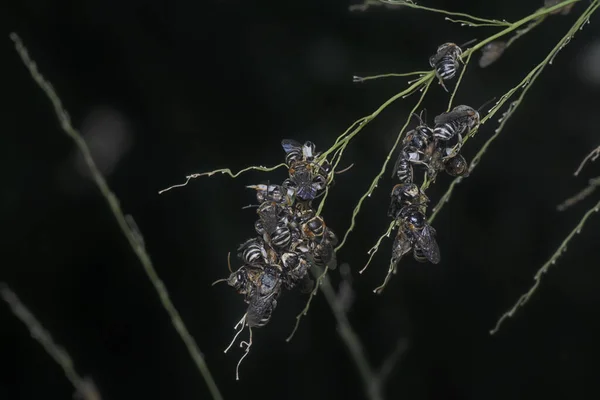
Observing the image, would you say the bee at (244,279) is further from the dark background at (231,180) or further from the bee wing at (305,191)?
the dark background at (231,180)

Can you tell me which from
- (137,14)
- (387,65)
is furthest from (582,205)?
(137,14)

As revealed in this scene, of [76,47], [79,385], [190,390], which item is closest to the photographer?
[79,385]

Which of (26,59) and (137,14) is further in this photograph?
(137,14)

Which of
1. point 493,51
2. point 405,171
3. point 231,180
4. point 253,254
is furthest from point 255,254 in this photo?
point 231,180

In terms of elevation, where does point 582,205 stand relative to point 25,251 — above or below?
below

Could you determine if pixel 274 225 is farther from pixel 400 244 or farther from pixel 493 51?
pixel 493 51

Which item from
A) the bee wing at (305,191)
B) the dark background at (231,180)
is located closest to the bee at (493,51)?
the bee wing at (305,191)

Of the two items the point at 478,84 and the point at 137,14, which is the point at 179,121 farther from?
the point at 478,84
